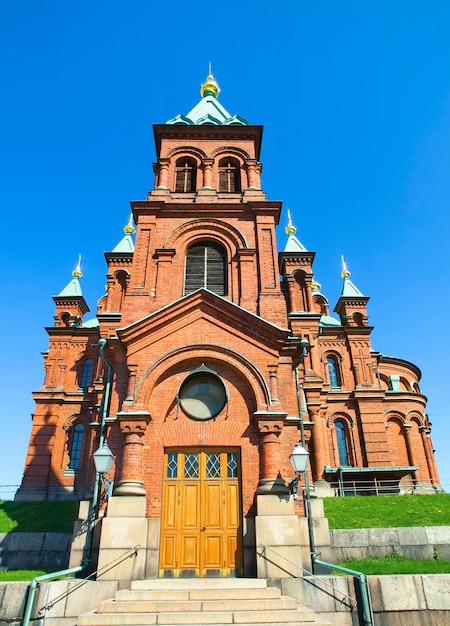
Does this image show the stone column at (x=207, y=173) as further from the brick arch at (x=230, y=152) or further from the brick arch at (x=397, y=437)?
the brick arch at (x=397, y=437)

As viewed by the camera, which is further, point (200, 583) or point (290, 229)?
point (290, 229)

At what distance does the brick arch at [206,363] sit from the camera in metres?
12.1

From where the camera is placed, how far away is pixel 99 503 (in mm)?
11188

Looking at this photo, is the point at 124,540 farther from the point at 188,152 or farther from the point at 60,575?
the point at 188,152

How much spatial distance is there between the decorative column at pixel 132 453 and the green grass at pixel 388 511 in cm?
736

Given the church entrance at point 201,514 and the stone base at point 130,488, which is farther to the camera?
the stone base at point 130,488

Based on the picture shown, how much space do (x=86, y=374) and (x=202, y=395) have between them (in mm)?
20849

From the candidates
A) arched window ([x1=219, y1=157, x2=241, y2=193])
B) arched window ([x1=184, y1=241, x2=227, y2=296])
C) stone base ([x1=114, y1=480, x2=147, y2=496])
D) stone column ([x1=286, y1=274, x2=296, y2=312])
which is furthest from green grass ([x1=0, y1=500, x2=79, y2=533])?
stone column ([x1=286, y1=274, x2=296, y2=312])

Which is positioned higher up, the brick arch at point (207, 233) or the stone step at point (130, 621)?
the brick arch at point (207, 233)

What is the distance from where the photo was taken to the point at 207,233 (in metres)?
16.2

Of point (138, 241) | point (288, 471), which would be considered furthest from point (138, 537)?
point (138, 241)

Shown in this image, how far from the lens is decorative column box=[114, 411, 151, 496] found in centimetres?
1091

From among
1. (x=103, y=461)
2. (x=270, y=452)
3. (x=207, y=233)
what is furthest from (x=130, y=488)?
(x=207, y=233)

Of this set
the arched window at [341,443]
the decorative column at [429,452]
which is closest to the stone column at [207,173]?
the arched window at [341,443]
